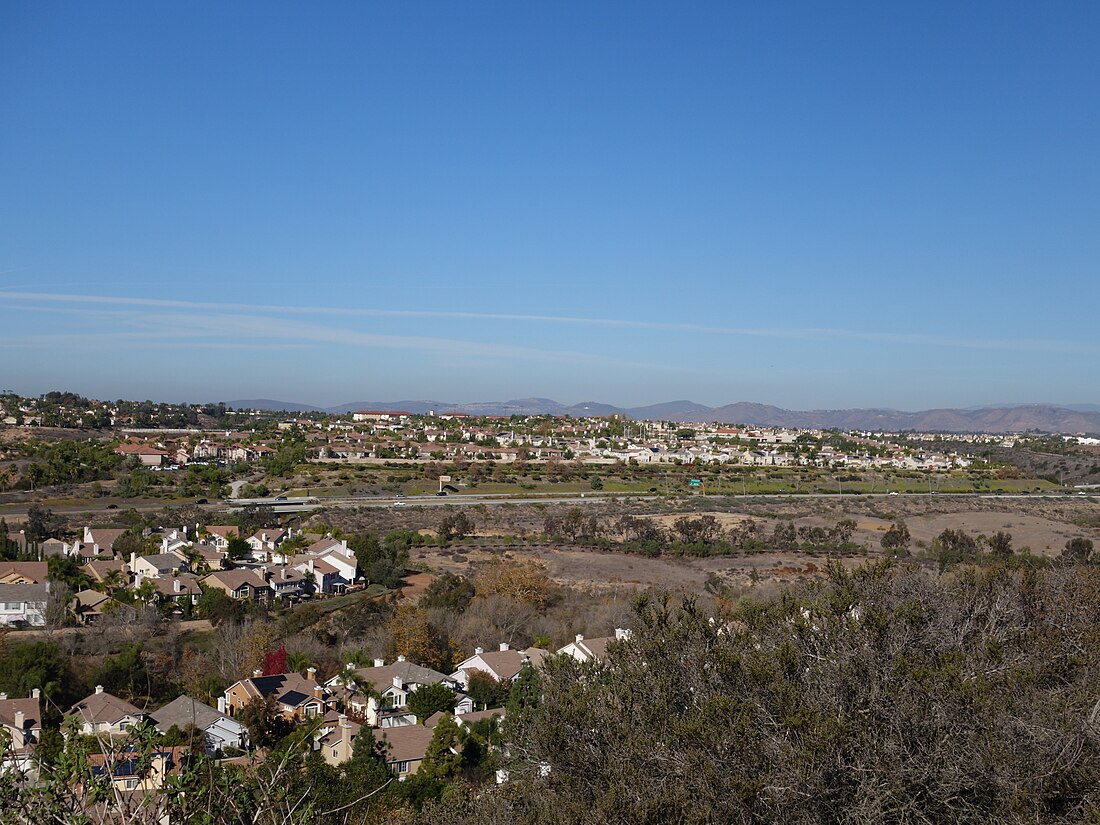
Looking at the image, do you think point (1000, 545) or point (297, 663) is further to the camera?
point (1000, 545)

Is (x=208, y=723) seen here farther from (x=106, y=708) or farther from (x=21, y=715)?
(x=21, y=715)

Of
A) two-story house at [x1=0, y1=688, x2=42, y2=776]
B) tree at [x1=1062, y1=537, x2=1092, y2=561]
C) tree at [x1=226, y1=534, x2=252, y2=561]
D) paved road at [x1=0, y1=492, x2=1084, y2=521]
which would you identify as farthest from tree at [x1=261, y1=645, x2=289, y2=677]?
paved road at [x1=0, y1=492, x2=1084, y2=521]

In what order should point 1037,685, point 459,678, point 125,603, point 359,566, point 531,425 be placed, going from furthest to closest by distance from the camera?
point 531,425
point 359,566
point 125,603
point 459,678
point 1037,685

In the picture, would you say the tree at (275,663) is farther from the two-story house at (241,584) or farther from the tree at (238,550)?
the tree at (238,550)

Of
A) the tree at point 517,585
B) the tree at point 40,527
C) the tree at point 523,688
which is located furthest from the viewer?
the tree at point 40,527

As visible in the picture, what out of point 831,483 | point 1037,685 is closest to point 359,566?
point 1037,685

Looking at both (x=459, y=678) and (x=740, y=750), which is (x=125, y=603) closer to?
(x=459, y=678)

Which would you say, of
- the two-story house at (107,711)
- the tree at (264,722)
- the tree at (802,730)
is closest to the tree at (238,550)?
the two-story house at (107,711)

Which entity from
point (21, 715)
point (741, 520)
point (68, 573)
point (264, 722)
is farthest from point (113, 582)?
point (741, 520)
